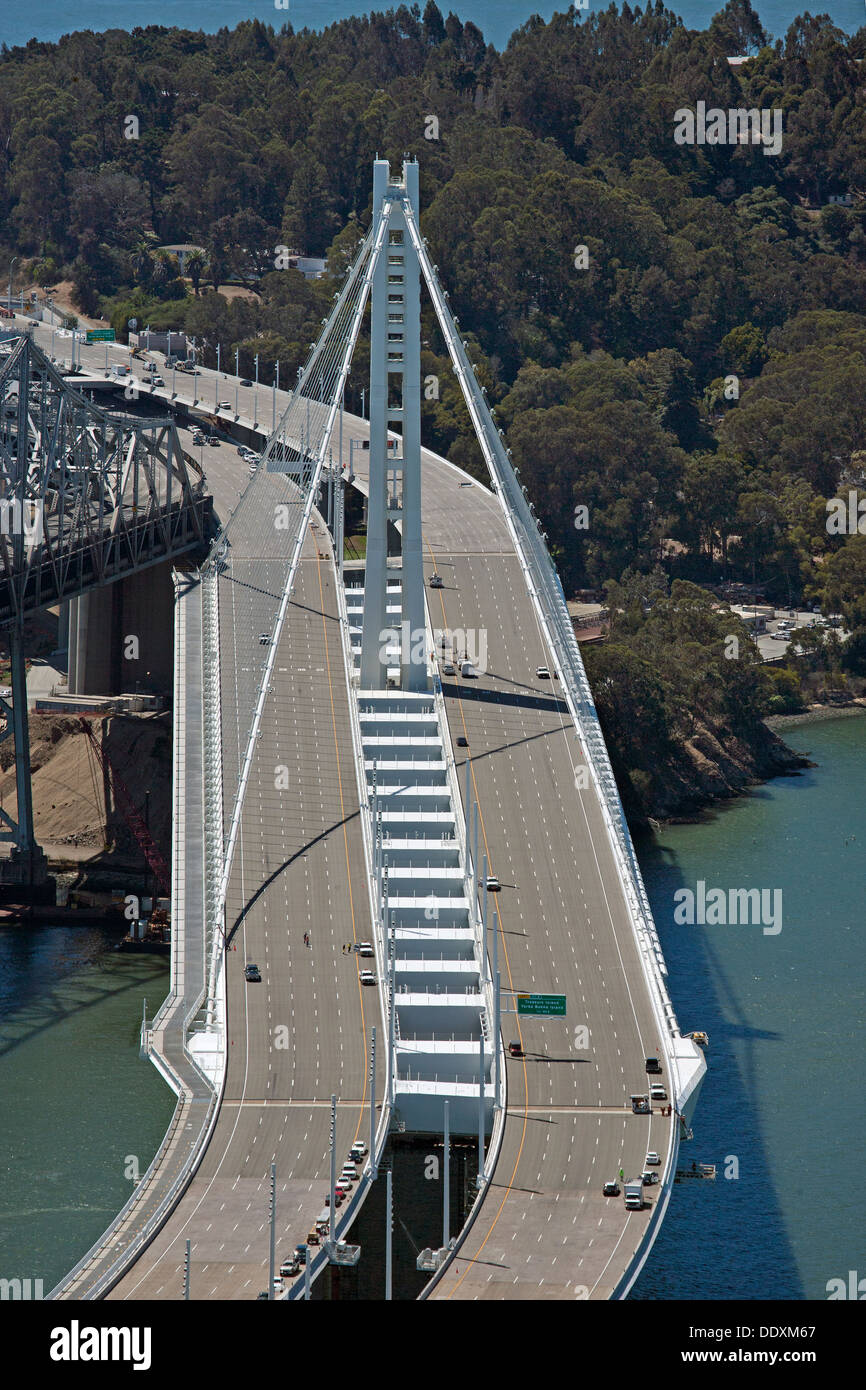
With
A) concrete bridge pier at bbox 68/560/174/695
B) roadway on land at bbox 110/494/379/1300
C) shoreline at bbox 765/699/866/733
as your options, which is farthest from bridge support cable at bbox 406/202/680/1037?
shoreline at bbox 765/699/866/733

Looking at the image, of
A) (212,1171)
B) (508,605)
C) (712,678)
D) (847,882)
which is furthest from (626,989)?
(712,678)

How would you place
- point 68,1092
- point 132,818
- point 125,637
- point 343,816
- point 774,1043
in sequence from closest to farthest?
1. point 68,1092
2. point 774,1043
3. point 343,816
4. point 132,818
5. point 125,637

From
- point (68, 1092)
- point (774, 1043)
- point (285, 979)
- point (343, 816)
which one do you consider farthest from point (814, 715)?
point (68, 1092)

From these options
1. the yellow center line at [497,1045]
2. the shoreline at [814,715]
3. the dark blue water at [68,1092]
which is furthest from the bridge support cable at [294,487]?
the shoreline at [814,715]

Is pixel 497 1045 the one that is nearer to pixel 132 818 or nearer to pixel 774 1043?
pixel 774 1043

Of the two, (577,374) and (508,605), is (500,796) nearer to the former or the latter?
(508,605)

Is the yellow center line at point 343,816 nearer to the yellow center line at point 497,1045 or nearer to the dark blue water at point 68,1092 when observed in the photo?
the yellow center line at point 497,1045
